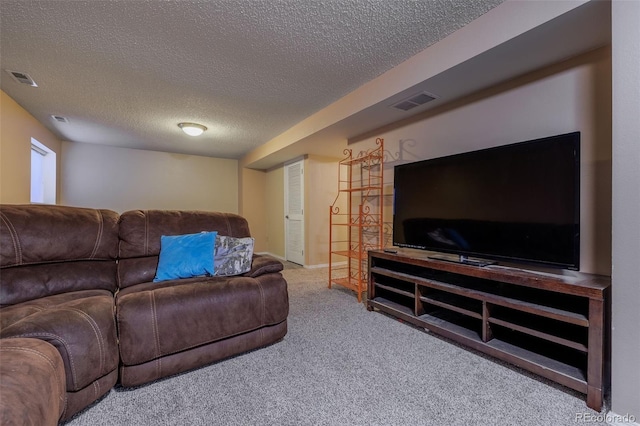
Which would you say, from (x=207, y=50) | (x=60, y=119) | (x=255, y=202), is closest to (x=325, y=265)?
(x=255, y=202)

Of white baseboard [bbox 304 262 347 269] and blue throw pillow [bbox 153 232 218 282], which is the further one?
white baseboard [bbox 304 262 347 269]

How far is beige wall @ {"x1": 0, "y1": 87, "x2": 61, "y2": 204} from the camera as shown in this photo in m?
2.80

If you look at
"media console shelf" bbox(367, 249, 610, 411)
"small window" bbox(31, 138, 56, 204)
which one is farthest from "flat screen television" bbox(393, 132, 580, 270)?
"small window" bbox(31, 138, 56, 204)

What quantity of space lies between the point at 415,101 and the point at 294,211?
3170 millimetres

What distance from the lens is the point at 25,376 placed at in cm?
85

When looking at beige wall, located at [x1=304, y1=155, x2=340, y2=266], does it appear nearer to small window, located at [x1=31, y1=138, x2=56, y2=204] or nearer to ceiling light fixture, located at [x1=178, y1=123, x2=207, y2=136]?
ceiling light fixture, located at [x1=178, y1=123, x2=207, y2=136]

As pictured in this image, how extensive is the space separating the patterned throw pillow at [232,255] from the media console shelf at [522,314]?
130 cm

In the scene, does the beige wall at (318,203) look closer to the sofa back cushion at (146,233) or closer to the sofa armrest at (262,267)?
the sofa back cushion at (146,233)

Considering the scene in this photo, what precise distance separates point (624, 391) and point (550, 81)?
187cm

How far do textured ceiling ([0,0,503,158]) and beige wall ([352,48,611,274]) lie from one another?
70 centimetres

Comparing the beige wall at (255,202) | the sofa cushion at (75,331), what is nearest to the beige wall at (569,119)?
the sofa cushion at (75,331)

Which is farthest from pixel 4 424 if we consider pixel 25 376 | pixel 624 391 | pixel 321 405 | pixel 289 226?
pixel 289 226

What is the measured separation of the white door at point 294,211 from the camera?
4.97 metres

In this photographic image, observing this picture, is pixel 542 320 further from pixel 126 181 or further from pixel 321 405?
pixel 126 181
